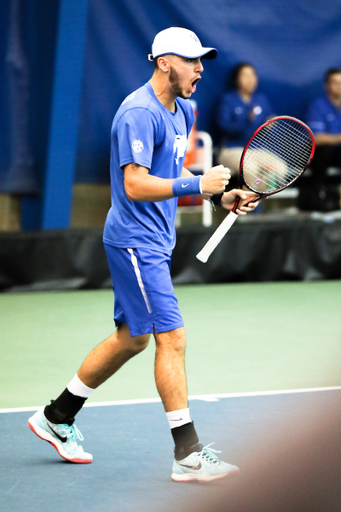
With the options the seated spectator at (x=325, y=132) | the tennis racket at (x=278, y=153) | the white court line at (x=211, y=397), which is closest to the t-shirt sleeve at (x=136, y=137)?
the tennis racket at (x=278, y=153)

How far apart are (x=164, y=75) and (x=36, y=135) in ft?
15.6

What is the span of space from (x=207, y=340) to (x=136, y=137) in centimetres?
236

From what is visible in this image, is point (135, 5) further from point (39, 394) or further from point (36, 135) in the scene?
point (39, 394)

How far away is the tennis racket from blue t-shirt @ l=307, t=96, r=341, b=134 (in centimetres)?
434

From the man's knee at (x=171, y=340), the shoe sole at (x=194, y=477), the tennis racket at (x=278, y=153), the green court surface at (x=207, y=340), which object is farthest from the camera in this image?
the green court surface at (x=207, y=340)

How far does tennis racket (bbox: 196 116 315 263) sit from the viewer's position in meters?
3.01

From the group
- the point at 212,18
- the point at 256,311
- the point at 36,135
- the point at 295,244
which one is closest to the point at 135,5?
the point at 212,18

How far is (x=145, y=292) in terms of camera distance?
8.31 ft

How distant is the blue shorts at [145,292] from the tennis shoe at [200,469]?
1.33 feet

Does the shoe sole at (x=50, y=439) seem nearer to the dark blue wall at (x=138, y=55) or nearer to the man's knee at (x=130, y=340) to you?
the man's knee at (x=130, y=340)

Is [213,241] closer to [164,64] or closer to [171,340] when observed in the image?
[171,340]

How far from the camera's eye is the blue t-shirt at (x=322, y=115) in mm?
7680

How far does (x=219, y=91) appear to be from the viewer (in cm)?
782

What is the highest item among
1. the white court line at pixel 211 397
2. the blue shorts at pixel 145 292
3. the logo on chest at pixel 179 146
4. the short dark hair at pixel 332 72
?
the short dark hair at pixel 332 72
